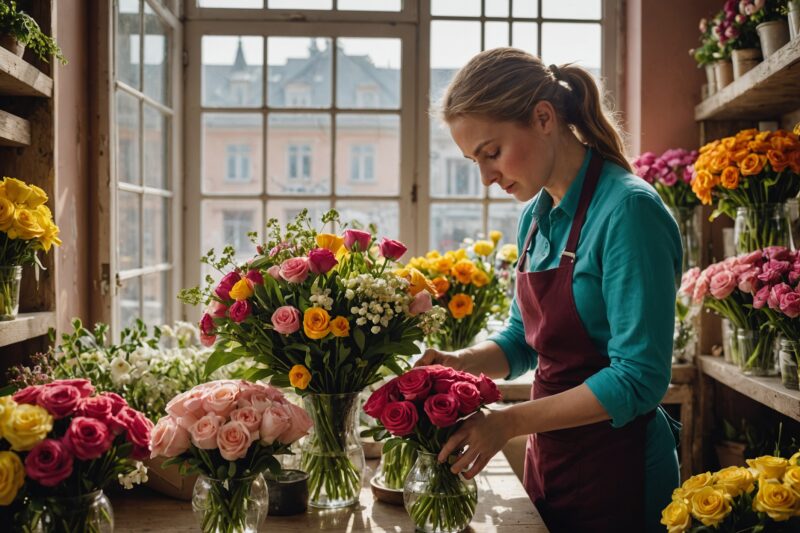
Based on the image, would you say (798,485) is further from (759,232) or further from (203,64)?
(203,64)

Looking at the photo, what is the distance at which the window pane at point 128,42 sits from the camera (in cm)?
243

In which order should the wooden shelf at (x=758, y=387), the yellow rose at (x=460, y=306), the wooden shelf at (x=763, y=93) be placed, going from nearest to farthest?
the wooden shelf at (x=758, y=387) < the wooden shelf at (x=763, y=93) < the yellow rose at (x=460, y=306)

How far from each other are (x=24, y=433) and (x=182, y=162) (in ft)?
7.21

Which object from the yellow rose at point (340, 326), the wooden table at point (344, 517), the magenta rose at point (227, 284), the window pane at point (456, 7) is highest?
the window pane at point (456, 7)

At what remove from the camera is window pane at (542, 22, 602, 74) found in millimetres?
3225

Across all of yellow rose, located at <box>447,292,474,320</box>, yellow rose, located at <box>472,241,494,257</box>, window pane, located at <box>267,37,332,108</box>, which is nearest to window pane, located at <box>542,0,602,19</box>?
window pane, located at <box>267,37,332,108</box>

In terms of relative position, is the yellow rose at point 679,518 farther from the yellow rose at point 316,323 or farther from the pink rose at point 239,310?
the pink rose at point 239,310

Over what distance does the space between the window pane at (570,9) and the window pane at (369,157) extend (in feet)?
2.67

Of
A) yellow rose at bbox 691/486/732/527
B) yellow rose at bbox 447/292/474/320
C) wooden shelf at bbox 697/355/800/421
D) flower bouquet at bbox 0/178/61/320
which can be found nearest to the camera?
yellow rose at bbox 691/486/732/527

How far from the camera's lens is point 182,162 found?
10.3ft

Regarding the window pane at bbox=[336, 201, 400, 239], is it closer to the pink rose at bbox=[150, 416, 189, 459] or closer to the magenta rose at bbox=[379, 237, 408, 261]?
the magenta rose at bbox=[379, 237, 408, 261]

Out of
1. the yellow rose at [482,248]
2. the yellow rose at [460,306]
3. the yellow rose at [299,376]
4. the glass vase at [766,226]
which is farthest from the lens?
the yellow rose at [482,248]

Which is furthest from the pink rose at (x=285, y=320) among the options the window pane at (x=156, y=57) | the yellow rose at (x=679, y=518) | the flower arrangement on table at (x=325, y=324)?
the window pane at (x=156, y=57)

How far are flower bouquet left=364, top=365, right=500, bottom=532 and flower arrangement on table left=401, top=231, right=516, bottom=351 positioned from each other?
974 millimetres
